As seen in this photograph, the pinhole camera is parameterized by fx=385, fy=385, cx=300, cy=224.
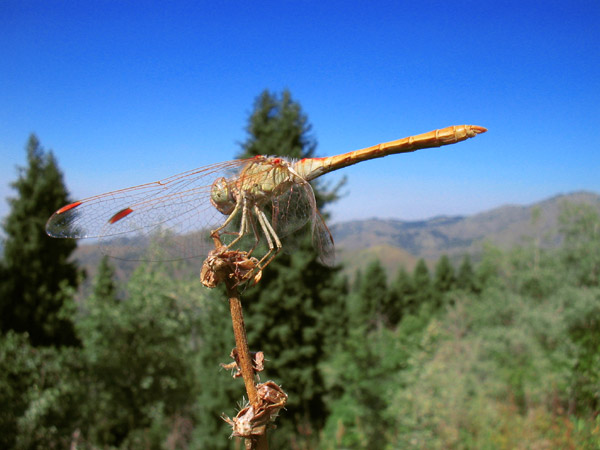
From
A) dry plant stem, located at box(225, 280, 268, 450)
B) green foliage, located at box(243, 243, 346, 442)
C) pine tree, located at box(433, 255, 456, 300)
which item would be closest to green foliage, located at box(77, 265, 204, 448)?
green foliage, located at box(243, 243, 346, 442)

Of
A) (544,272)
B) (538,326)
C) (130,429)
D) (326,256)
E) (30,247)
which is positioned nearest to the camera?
(326,256)

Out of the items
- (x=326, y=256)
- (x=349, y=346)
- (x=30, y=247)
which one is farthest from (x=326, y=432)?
(x=326, y=256)

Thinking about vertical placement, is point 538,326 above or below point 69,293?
below

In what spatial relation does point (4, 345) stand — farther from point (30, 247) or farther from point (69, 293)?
point (30, 247)

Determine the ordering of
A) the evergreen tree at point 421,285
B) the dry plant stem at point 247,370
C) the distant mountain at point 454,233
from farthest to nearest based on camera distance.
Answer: the evergreen tree at point 421,285 → the distant mountain at point 454,233 → the dry plant stem at point 247,370

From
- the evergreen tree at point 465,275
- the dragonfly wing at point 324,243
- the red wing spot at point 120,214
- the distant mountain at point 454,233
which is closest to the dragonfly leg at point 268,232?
the dragonfly wing at point 324,243

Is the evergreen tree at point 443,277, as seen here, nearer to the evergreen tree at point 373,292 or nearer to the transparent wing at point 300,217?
the evergreen tree at point 373,292
